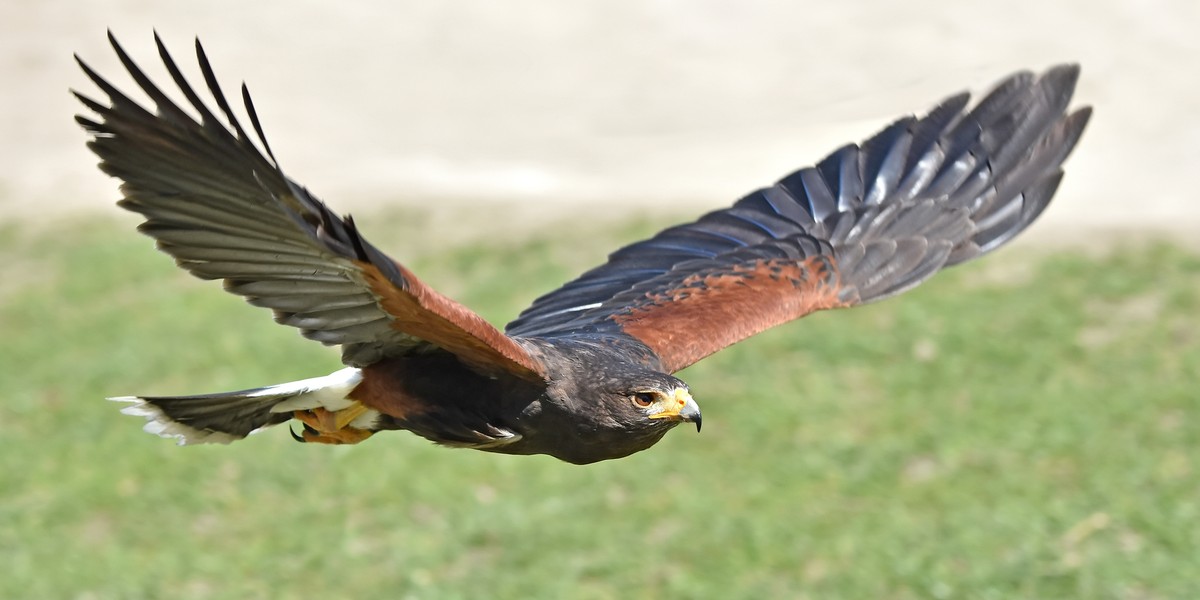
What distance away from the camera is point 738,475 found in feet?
33.0

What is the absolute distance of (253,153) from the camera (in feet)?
15.3

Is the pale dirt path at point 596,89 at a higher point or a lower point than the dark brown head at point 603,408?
higher

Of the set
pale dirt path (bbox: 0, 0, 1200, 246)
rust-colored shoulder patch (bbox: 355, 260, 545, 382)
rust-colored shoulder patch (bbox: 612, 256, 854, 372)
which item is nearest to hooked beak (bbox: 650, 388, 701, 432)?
rust-colored shoulder patch (bbox: 355, 260, 545, 382)

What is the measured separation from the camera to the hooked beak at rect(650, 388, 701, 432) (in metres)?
5.55

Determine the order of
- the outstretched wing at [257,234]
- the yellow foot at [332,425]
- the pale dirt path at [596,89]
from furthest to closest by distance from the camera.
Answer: the pale dirt path at [596,89] → the yellow foot at [332,425] → the outstretched wing at [257,234]

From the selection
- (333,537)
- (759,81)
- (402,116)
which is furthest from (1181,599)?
(402,116)

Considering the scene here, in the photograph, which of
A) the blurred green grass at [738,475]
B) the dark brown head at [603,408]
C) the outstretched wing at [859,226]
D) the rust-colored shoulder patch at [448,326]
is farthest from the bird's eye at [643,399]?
the blurred green grass at [738,475]

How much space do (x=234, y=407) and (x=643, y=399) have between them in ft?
4.92

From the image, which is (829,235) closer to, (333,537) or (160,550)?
(333,537)

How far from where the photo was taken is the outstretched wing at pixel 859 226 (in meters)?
7.12

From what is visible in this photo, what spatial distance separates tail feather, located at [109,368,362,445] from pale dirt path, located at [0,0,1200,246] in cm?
692

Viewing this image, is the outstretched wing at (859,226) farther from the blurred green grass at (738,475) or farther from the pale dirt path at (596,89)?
the pale dirt path at (596,89)

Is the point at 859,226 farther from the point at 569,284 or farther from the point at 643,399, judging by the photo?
the point at 643,399

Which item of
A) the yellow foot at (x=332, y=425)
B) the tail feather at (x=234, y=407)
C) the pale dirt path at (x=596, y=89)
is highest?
the pale dirt path at (x=596, y=89)
